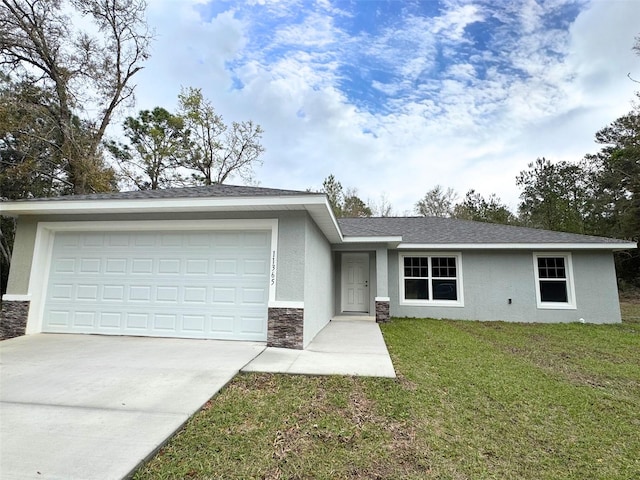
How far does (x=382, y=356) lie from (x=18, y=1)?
19573 millimetres

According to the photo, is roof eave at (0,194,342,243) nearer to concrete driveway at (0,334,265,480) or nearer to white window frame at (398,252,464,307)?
concrete driveway at (0,334,265,480)

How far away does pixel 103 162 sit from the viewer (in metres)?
15.6

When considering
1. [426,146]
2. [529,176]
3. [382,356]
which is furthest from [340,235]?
[529,176]

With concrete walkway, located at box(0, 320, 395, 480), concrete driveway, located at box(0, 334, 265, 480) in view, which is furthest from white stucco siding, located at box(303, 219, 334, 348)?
concrete driveway, located at box(0, 334, 265, 480)

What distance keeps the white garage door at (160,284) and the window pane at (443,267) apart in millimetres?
6954

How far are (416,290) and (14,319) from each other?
34.7 feet

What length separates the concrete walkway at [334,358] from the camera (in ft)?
14.6

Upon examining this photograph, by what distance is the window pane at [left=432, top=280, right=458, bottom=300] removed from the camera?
35.1 ft

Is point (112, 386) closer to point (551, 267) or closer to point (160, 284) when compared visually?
point (160, 284)

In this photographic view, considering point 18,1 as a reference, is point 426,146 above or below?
below

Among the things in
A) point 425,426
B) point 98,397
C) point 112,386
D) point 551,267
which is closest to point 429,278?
point 551,267

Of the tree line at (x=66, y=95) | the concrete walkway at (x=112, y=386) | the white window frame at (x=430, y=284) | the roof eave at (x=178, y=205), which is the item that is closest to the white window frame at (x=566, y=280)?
the white window frame at (x=430, y=284)

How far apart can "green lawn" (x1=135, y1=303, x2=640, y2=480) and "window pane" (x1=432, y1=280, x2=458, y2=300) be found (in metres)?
5.27

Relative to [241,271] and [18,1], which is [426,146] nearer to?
[241,271]
